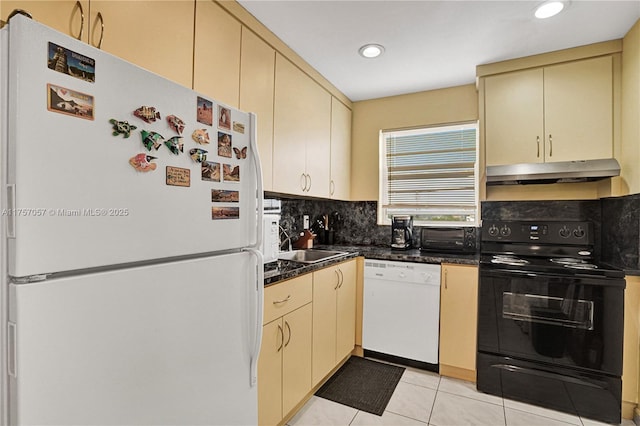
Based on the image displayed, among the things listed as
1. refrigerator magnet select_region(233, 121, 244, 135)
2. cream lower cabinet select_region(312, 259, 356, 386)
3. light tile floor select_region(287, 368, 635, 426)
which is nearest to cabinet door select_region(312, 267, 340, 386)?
cream lower cabinet select_region(312, 259, 356, 386)

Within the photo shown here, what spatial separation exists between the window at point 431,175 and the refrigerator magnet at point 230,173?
6.96ft

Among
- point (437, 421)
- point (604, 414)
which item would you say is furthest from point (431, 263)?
point (604, 414)

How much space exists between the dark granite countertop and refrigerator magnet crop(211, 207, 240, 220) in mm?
490

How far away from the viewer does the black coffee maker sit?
2852mm

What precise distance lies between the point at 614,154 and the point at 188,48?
2670 millimetres

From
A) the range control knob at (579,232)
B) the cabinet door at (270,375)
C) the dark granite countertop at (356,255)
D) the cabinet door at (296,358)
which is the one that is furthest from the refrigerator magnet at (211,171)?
the range control knob at (579,232)

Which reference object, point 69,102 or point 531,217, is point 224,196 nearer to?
point 69,102

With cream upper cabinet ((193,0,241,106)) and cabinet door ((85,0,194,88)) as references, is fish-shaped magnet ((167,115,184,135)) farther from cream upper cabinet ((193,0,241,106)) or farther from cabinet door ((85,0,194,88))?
cream upper cabinet ((193,0,241,106))

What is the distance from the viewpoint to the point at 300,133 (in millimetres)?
2303

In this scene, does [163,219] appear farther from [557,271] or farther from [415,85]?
[415,85]

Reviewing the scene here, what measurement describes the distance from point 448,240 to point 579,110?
4.20 ft

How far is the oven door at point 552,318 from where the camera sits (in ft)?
6.41

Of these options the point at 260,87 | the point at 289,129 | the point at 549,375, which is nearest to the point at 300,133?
the point at 289,129

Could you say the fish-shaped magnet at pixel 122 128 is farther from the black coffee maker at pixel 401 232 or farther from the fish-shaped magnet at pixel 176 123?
the black coffee maker at pixel 401 232
